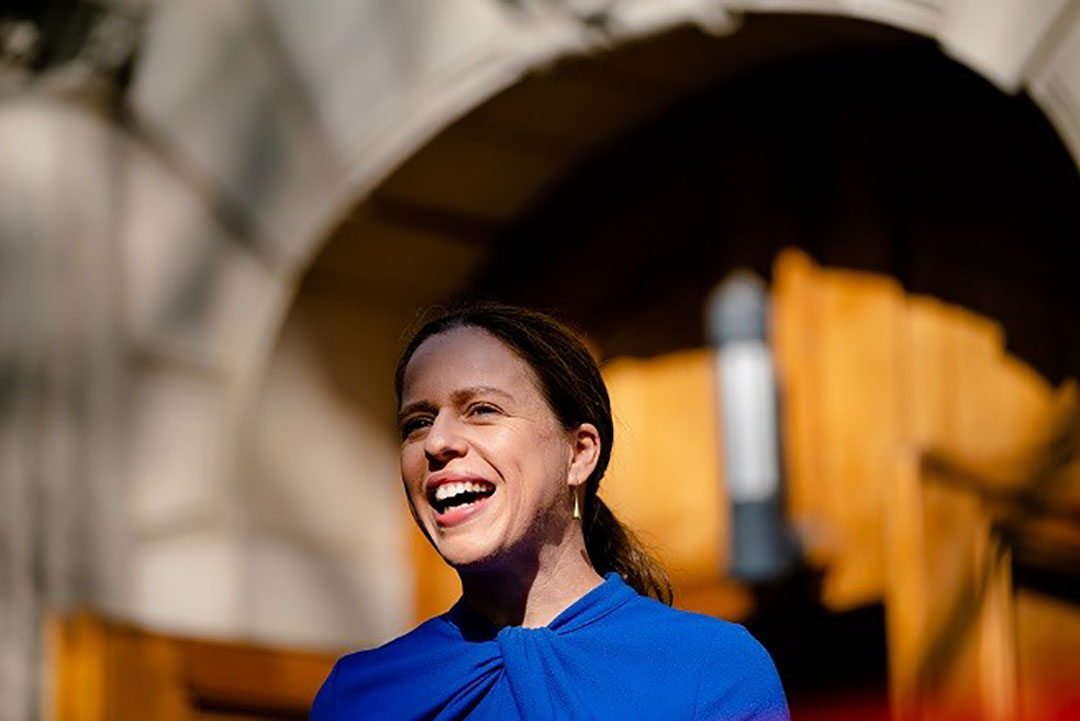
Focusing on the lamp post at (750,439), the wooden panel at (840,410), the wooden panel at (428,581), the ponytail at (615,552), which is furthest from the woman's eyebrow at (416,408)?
the wooden panel at (428,581)

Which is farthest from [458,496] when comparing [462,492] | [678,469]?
[678,469]

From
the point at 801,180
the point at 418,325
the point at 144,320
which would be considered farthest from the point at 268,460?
the point at 418,325

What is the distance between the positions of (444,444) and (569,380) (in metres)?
0.18

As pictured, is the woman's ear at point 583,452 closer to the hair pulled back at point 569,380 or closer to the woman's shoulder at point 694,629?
the hair pulled back at point 569,380

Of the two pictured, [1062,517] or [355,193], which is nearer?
[1062,517]

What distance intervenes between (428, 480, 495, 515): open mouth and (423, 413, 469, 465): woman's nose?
29 mm

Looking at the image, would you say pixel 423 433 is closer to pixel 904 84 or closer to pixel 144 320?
pixel 904 84

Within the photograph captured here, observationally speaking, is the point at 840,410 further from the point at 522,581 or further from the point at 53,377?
the point at 522,581

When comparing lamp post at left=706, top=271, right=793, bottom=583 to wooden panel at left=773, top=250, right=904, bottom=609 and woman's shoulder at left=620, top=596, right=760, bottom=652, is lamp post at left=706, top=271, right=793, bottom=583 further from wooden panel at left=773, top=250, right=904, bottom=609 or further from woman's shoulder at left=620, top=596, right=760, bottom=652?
woman's shoulder at left=620, top=596, right=760, bottom=652

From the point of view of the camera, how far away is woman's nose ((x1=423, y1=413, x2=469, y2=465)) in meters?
2.50

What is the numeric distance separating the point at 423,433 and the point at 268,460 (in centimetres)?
353

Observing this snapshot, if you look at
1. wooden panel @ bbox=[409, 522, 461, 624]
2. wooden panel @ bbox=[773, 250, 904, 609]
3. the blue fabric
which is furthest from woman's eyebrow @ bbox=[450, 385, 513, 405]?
wooden panel @ bbox=[409, 522, 461, 624]

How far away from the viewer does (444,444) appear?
2.50 meters

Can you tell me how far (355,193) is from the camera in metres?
5.90
